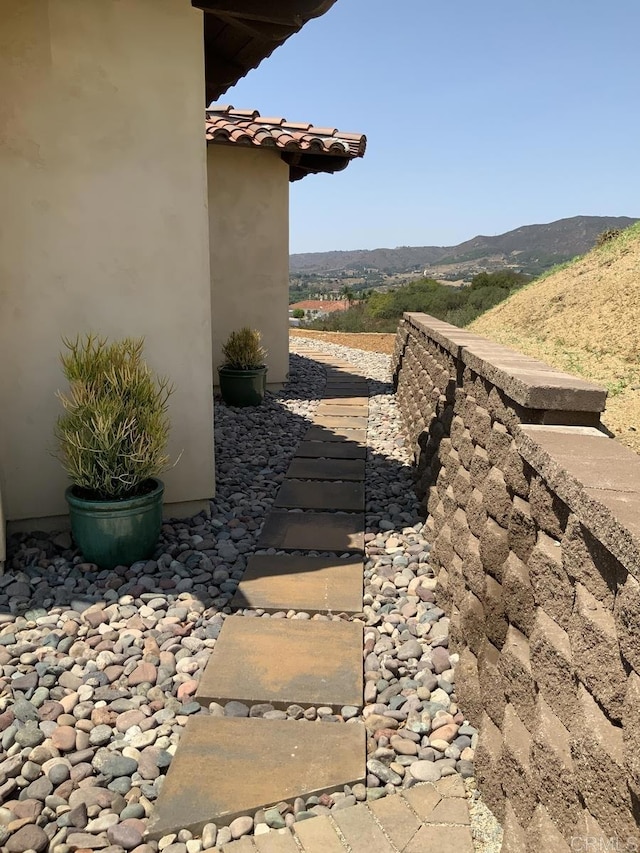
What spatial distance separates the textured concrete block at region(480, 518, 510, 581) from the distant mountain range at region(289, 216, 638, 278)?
50353 millimetres

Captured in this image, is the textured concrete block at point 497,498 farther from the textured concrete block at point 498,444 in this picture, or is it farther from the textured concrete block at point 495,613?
the textured concrete block at point 495,613

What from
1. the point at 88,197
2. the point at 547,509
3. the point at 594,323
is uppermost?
the point at 88,197

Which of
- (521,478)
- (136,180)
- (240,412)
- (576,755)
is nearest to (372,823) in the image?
(576,755)

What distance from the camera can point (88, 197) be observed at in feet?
12.6

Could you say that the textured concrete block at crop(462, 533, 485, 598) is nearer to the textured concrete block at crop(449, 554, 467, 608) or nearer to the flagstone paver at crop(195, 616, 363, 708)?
the textured concrete block at crop(449, 554, 467, 608)

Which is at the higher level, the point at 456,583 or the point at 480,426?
A: the point at 480,426

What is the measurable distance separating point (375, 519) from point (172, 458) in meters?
1.51

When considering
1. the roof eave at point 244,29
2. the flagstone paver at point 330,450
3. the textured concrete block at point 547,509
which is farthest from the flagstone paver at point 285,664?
the roof eave at point 244,29

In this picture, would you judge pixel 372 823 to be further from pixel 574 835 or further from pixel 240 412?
pixel 240 412

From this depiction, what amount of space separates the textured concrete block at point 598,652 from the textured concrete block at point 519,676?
37 cm

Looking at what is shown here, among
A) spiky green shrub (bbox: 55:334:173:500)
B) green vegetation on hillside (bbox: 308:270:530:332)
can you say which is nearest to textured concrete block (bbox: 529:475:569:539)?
spiky green shrub (bbox: 55:334:173:500)

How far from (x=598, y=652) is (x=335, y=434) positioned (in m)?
5.61

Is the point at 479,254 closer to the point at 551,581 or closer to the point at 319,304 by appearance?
the point at 319,304

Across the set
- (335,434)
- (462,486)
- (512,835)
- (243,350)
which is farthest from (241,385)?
(512,835)
